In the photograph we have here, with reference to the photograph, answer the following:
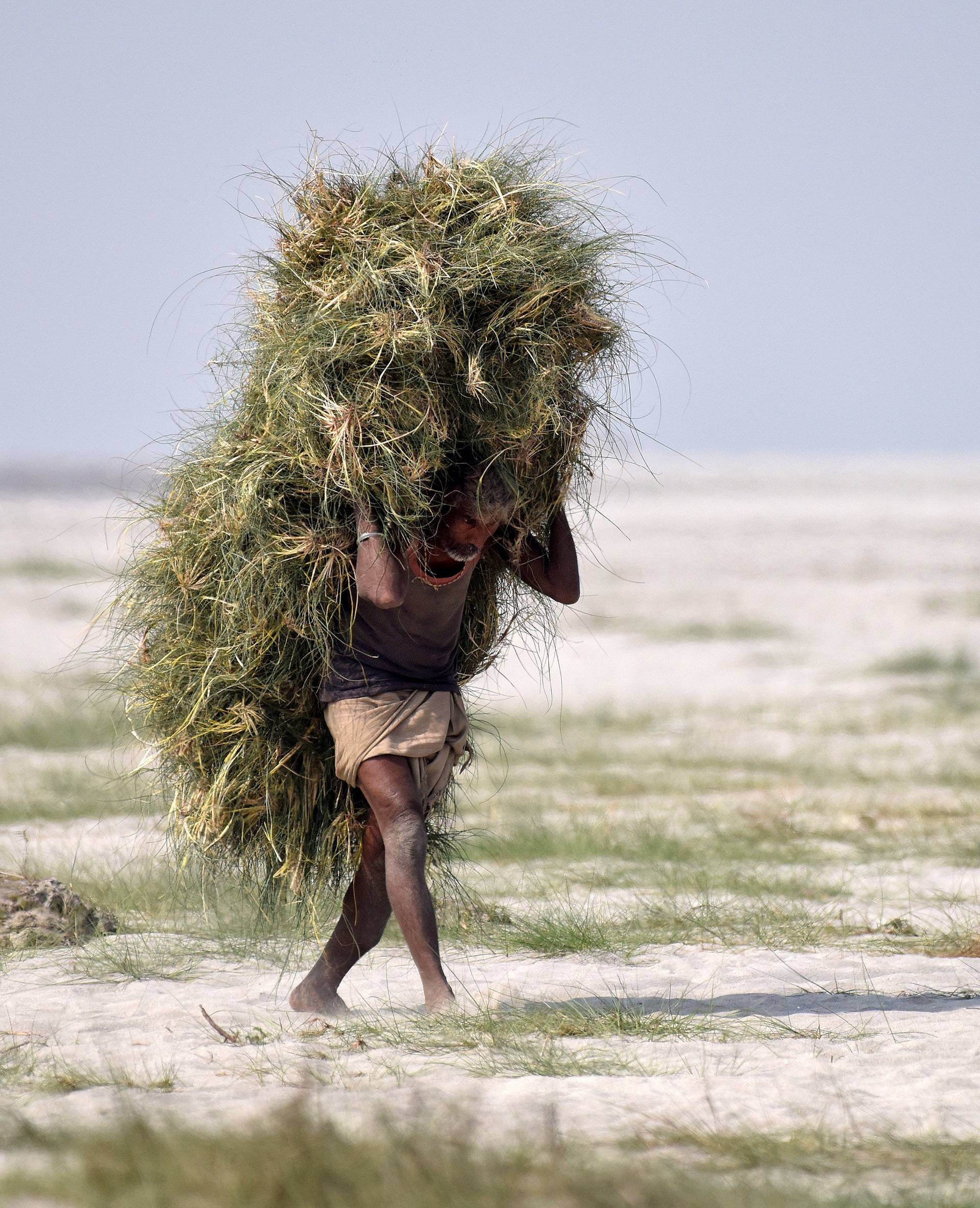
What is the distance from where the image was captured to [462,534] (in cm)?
382

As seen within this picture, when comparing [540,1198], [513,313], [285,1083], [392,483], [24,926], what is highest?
[513,313]

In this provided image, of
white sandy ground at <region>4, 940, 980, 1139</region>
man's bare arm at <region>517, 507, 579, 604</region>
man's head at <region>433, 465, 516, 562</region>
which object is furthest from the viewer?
man's bare arm at <region>517, 507, 579, 604</region>

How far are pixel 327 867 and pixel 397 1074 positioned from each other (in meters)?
1.01

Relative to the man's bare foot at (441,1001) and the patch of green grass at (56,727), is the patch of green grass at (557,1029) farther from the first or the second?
the patch of green grass at (56,727)

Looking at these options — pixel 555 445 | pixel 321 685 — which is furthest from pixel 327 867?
pixel 555 445

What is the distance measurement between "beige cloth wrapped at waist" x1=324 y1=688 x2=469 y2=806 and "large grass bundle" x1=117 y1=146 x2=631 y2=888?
0.63 ft

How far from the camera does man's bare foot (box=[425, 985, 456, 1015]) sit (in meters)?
3.65

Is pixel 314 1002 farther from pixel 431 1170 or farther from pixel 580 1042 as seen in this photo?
pixel 431 1170

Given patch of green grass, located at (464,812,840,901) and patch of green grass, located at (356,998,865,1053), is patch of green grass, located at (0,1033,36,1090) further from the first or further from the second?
patch of green grass, located at (464,812,840,901)

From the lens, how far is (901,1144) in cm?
270

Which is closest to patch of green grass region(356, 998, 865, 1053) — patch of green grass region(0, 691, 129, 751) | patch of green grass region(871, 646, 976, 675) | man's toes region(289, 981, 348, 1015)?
man's toes region(289, 981, 348, 1015)

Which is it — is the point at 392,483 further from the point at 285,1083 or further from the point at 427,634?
the point at 285,1083

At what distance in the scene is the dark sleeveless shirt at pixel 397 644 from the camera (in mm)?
3857

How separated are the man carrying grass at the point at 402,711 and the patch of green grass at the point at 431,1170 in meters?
1.17
